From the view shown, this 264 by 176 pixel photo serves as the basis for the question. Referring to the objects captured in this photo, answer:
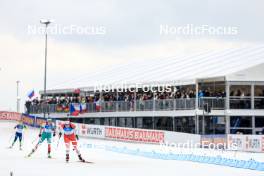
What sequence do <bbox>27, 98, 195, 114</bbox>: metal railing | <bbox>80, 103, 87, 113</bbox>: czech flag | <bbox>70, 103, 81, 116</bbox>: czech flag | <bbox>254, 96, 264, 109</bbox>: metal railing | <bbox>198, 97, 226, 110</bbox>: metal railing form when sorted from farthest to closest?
<bbox>70, 103, 81, 116</bbox>: czech flag → <bbox>80, 103, 87, 113</bbox>: czech flag → <bbox>27, 98, 195, 114</bbox>: metal railing → <bbox>254, 96, 264, 109</bbox>: metal railing → <bbox>198, 97, 226, 110</bbox>: metal railing

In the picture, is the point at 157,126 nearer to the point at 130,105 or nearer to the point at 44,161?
the point at 130,105

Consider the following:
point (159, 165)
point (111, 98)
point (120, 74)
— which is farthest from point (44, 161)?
point (120, 74)

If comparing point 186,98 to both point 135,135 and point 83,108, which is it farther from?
point 83,108

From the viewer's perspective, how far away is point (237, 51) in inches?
2169

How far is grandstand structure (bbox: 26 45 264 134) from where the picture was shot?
1816 inches

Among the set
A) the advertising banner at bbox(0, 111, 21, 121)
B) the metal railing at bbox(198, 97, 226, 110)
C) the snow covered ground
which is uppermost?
the metal railing at bbox(198, 97, 226, 110)

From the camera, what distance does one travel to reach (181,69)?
179ft

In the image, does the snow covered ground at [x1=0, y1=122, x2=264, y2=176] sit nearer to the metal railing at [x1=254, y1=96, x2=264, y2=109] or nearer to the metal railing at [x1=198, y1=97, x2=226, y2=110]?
the metal railing at [x1=198, y1=97, x2=226, y2=110]

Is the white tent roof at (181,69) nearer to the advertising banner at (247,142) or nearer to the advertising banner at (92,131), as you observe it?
the advertising banner at (92,131)

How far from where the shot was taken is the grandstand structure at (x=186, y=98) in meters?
46.1

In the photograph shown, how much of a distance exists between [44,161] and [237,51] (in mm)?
30430

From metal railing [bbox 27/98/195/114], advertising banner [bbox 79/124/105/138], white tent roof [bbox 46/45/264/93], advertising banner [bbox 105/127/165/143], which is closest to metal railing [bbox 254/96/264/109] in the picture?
white tent roof [bbox 46/45/264/93]

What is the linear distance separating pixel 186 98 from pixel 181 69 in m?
8.50

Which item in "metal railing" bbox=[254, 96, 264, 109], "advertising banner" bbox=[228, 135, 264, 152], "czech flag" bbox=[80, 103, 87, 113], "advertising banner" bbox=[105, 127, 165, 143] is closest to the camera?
"advertising banner" bbox=[228, 135, 264, 152]
